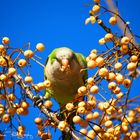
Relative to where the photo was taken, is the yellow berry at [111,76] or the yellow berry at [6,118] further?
the yellow berry at [6,118]

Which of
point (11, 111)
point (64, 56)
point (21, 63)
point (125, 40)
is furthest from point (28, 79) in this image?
point (64, 56)

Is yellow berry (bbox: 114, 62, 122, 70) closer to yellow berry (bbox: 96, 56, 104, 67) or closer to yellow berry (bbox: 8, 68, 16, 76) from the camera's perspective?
yellow berry (bbox: 96, 56, 104, 67)

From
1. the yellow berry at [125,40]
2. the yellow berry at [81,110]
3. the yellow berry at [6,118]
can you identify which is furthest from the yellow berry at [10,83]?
the yellow berry at [125,40]

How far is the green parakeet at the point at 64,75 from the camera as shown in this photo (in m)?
3.06

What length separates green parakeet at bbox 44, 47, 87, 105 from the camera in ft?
10.0

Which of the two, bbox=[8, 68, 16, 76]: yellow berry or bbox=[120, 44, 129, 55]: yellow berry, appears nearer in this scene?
bbox=[120, 44, 129, 55]: yellow berry

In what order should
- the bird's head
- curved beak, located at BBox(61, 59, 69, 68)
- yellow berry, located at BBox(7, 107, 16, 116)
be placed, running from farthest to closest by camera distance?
the bird's head < curved beak, located at BBox(61, 59, 69, 68) < yellow berry, located at BBox(7, 107, 16, 116)

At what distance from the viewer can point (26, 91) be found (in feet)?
5.57

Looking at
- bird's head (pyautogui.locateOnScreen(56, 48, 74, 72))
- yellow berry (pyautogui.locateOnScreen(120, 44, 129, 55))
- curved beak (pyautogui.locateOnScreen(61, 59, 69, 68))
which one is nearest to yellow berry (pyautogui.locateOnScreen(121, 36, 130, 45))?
yellow berry (pyautogui.locateOnScreen(120, 44, 129, 55))

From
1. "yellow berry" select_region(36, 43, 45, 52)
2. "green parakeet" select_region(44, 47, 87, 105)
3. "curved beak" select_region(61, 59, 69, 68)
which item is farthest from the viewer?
"green parakeet" select_region(44, 47, 87, 105)

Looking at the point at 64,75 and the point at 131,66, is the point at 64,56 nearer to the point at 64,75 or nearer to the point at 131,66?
the point at 64,75

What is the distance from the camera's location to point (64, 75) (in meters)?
3.10

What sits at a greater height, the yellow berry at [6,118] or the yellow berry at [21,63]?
the yellow berry at [21,63]

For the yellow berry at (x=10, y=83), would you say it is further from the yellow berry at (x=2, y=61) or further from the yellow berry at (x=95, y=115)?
the yellow berry at (x=95, y=115)
